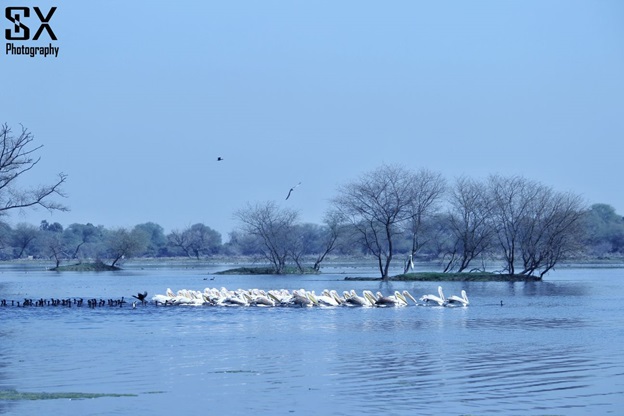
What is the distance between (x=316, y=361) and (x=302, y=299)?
60.5 ft

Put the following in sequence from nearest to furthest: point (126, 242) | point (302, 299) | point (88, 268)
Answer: point (302, 299) < point (88, 268) < point (126, 242)

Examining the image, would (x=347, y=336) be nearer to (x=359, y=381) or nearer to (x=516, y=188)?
(x=359, y=381)

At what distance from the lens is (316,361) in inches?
825

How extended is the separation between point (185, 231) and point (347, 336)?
12940 cm

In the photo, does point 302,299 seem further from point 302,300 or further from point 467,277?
point 467,277

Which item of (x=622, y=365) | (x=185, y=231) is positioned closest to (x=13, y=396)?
(x=622, y=365)

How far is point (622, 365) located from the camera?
19.6 metres

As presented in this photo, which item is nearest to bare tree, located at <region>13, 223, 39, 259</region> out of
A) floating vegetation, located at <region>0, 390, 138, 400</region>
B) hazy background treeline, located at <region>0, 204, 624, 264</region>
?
hazy background treeline, located at <region>0, 204, 624, 264</region>

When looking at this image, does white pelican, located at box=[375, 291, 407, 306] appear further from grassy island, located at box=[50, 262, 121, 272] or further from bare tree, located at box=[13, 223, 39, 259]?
bare tree, located at box=[13, 223, 39, 259]

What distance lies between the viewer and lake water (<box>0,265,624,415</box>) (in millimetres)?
15367

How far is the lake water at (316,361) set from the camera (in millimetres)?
15367

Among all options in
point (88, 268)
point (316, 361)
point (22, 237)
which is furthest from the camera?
point (22, 237)

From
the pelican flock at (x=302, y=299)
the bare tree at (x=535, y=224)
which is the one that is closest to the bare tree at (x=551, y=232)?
the bare tree at (x=535, y=224)

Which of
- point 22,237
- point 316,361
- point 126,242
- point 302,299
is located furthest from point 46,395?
point 22,237
